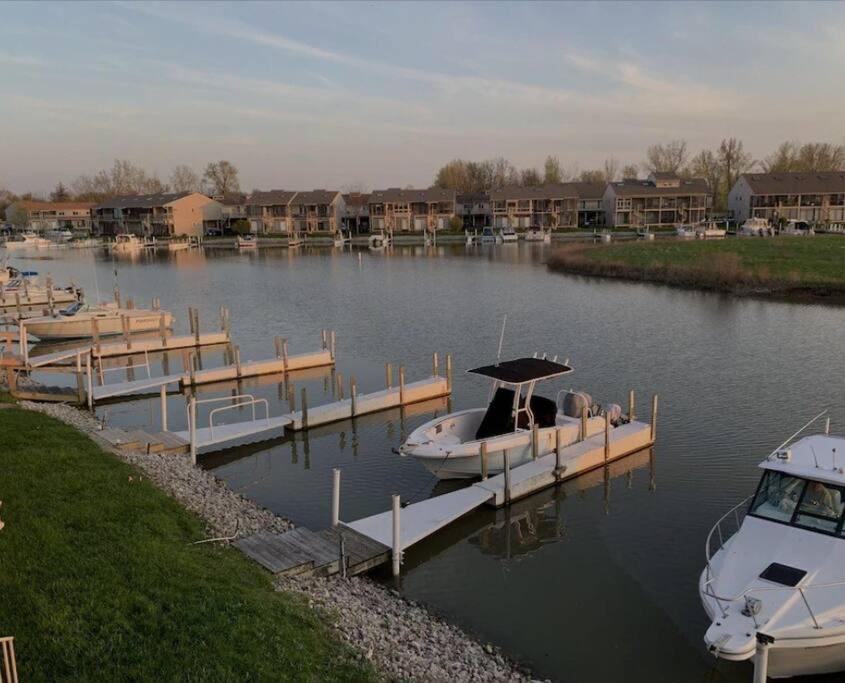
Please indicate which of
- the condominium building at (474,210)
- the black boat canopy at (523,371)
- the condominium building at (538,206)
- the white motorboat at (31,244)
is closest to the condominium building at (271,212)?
the condominium building at (474,210)

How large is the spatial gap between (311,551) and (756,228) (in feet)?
353

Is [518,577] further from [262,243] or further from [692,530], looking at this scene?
[262,243]

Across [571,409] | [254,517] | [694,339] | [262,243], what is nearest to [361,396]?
[571,409]

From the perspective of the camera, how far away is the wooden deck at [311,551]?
532 inches

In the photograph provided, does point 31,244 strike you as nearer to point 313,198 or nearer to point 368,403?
point 313,198

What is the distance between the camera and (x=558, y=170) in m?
191

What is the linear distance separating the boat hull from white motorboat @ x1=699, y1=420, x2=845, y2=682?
36.2m

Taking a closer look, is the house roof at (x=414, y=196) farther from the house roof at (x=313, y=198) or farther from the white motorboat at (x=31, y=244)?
the white motorboat at (x=31, y=244)

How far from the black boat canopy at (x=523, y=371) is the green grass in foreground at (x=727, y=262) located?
43.5 meters

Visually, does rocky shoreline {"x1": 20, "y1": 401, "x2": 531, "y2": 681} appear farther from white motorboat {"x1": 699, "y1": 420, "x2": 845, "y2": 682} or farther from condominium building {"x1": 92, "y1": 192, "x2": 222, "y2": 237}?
condominium building {"x1": 92, "y1": 192, "x2": 222, "y2": 237}

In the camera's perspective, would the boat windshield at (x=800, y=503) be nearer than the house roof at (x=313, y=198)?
Yes

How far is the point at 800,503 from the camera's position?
42.9ft

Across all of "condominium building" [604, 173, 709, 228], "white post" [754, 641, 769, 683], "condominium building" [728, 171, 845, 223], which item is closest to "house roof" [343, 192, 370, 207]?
"condominium building" [604, 173, 709, 228]

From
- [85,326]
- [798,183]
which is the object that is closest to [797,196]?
[798,183]
